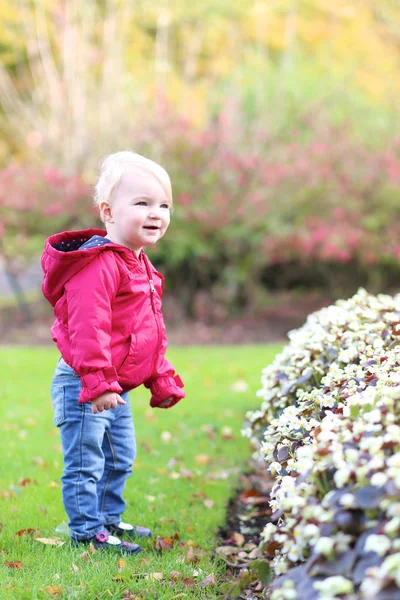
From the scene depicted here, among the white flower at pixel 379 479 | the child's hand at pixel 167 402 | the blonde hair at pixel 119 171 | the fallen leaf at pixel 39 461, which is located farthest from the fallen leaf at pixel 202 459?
the white flower at pixel 379 479

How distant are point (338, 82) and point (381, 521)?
14.4 meters

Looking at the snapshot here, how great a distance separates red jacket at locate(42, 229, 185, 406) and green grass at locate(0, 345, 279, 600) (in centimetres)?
67

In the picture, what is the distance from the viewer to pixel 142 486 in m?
4.10

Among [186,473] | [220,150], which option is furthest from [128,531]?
[220,150]

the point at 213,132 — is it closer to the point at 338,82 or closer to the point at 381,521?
the point at 338,82

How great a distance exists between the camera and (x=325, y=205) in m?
11.5

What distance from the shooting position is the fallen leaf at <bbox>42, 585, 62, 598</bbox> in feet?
8.41

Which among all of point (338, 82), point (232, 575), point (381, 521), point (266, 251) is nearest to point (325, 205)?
point (266, 251)

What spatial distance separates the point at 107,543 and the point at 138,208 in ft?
4.63

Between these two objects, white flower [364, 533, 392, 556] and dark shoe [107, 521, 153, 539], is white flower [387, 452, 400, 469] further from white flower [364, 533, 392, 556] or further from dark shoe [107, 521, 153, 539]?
dark shoe [107, 521, 153, 539]

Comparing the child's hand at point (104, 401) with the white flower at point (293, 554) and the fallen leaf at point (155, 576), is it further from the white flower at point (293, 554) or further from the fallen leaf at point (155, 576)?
the white flower at point (293, 554)

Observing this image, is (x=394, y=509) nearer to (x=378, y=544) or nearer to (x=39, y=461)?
(x=378, y=544)

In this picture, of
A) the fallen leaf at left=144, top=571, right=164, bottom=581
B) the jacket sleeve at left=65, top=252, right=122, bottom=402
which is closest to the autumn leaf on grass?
the fallen leaf at left=144, top=571, right=164, bottom=581

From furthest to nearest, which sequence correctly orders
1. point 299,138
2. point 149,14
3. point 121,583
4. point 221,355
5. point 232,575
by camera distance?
point 149,14, point 299,138, point 221,355, point 232,575, point 121,583
